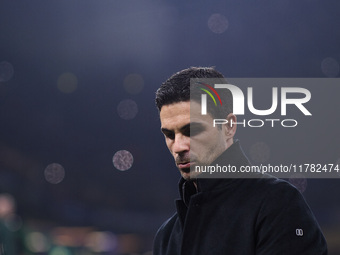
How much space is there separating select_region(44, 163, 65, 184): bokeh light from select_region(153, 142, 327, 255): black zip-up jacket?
6.66 m

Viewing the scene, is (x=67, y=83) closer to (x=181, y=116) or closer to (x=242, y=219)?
(x=181, y=116)

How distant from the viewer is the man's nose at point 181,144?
0.97 metres

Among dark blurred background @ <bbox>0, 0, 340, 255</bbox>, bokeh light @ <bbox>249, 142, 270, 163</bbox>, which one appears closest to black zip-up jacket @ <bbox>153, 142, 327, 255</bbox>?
dark blurred background @ <bbox>0, 0, 340, 255</bbox>

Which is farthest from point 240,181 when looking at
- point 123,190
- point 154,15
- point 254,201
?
point 123,190

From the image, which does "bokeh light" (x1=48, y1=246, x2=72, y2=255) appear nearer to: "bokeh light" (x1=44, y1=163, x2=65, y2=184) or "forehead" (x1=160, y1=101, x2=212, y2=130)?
"bokeh light" (x1=44, y1=163, x2=65, y2=184)

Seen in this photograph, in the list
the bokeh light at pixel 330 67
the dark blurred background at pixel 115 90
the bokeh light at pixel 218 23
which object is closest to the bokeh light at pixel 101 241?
the dark blurred background at pixel 115 90

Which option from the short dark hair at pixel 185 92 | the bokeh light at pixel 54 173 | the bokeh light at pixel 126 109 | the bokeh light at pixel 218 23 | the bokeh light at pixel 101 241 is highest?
the bokeh light at pixel 218 23

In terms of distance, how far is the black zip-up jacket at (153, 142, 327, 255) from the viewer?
844mm

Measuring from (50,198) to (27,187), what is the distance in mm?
598

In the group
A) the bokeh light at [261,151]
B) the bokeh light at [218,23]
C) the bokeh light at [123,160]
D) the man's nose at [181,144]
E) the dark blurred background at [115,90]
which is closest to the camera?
the man's nose at [181,144]

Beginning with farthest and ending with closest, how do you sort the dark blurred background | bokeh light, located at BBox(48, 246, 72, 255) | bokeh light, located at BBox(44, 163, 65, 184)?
1. bokeh light, located at BBox(44, 163, 65, 184)
2. the dark blurred background
3. bokeh light, located at BBox(48, 246, 72, 255)

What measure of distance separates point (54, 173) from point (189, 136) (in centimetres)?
688

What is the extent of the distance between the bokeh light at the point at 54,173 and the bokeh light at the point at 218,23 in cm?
353

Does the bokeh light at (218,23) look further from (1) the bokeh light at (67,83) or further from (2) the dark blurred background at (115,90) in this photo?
(1) the bokeh light at (67,83)
